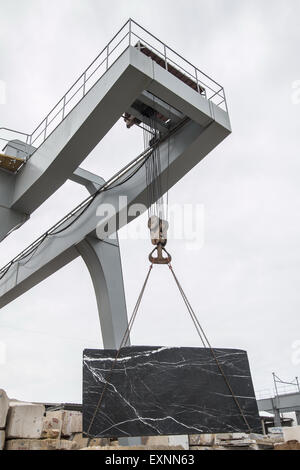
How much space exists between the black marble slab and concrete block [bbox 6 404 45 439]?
147 centimetres

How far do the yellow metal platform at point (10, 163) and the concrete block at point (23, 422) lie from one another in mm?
4540

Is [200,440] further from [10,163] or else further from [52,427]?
[10,163]

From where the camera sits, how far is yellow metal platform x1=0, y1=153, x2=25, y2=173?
6.98 meters

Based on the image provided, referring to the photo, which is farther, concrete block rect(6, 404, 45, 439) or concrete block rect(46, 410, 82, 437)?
concrete block rect(46, 410, 82, 437)

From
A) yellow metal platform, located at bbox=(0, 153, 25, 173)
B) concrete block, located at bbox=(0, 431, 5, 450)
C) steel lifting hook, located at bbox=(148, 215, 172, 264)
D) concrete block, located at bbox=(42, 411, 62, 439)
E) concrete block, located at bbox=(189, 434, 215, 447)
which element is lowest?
concrete block, located at bbox=(189, 434, 215, 447)

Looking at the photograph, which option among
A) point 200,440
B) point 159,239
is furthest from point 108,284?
point 200,440

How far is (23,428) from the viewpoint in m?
4.57

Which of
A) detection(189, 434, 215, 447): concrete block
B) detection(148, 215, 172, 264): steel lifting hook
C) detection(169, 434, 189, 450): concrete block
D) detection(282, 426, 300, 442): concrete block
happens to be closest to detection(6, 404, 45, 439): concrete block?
detection(148, 215, 172, 264): steel lifting hook

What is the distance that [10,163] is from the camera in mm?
7082

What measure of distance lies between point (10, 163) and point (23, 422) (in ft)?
15.6

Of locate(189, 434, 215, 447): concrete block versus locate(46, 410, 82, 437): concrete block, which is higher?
locate(46, 410, 82, 437): concrete block

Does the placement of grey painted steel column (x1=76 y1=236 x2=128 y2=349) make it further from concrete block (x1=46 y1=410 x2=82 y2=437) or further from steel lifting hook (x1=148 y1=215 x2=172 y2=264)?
steel lifting hook (x1=148 y1=215 x2=172 y2=264)

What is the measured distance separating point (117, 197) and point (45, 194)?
141 cm
